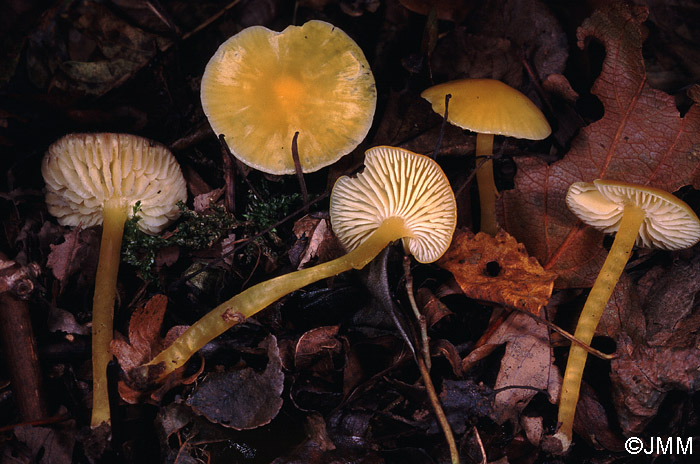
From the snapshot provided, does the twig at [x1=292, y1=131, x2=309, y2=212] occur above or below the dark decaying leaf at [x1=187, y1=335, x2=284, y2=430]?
above

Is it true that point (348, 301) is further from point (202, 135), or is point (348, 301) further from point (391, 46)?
point (391, 46)

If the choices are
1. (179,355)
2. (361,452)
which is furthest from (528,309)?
(179,355)

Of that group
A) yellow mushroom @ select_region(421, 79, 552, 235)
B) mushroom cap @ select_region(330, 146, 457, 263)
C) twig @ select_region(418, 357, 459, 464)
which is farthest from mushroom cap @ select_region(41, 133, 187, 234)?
twig @ select_region(418, 357, 459, 464)

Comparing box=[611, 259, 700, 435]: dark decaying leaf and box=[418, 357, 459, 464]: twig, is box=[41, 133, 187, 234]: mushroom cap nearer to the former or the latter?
box=[418, 357, 459, 464]: twig

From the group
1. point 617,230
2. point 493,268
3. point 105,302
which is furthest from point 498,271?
point 105,302

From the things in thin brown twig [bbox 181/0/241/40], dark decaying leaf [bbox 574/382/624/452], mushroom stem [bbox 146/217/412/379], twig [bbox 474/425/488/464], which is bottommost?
dark decaying leaf [bbox 574/382/624/452]

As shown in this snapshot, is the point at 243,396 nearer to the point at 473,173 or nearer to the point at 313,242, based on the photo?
the point at 313,242

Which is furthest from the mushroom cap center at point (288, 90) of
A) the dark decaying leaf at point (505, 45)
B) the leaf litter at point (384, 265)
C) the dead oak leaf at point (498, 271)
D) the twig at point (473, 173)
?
the dead oak leaf at point (498, 271)

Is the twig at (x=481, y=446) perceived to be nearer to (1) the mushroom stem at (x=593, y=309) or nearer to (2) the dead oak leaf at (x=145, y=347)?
(1) the mushroom stem at (x=593, y=309)
